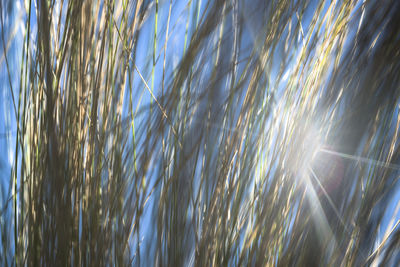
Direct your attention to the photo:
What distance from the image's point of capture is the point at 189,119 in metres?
0.76

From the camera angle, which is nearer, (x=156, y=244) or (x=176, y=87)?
(x=176, y=87)

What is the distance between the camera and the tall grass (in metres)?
0.71

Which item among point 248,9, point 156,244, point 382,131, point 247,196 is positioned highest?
point 248,9

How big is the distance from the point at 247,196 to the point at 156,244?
0.75ft

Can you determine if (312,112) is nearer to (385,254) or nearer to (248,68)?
(248,68)

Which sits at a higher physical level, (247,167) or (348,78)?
(348,78)

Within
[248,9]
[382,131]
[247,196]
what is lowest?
[247,196]

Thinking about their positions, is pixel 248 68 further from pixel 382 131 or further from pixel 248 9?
pixel 382 131

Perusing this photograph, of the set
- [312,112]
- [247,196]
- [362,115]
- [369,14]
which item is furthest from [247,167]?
[369,14]

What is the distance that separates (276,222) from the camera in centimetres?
80

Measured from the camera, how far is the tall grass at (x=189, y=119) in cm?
71

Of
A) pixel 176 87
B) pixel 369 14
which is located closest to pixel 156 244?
pixel 176 87

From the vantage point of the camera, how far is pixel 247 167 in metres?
0.78

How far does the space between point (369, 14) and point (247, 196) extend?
43cm
